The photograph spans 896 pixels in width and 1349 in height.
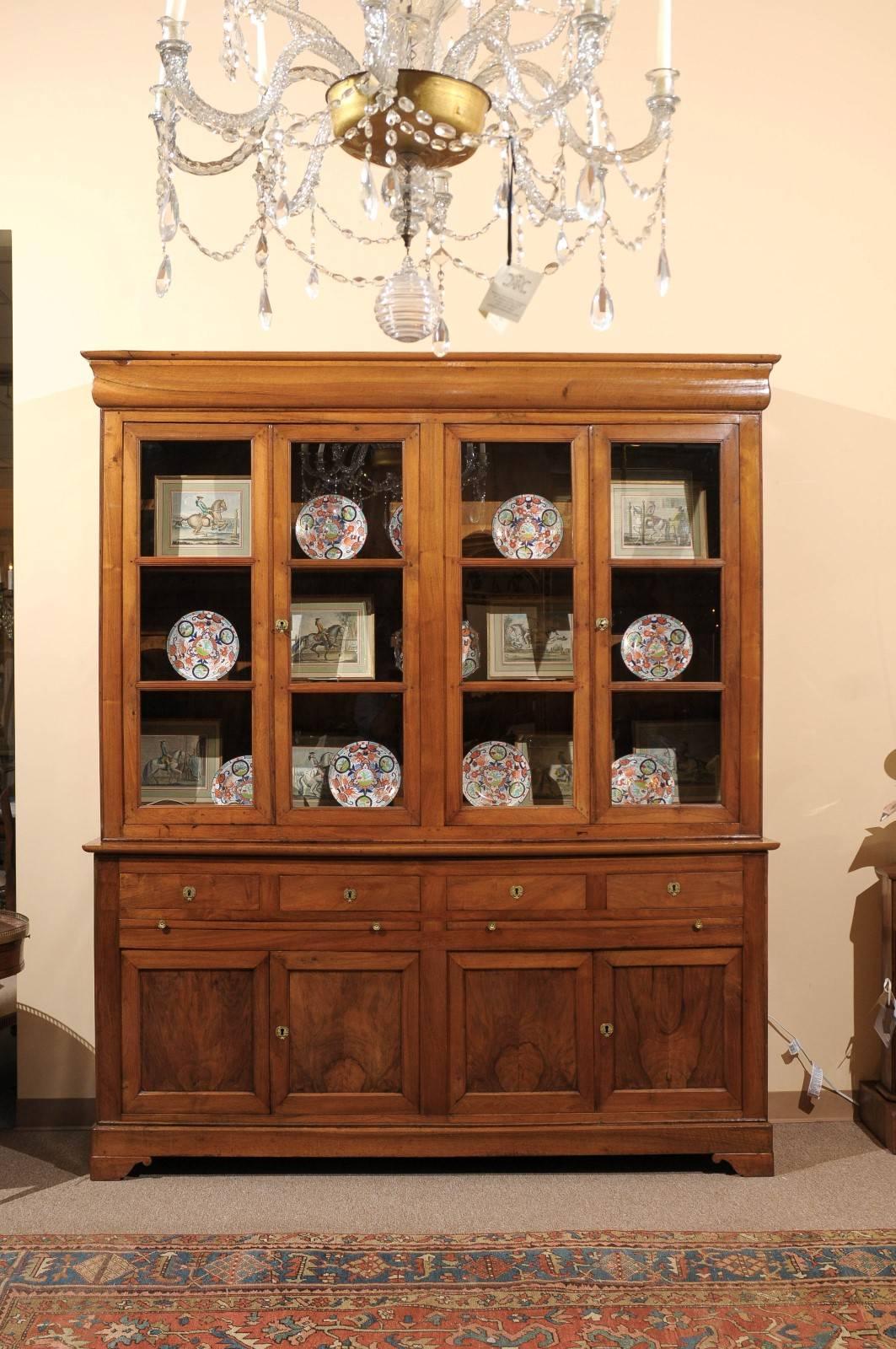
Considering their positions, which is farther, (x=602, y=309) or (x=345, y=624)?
(x=345, y=624)

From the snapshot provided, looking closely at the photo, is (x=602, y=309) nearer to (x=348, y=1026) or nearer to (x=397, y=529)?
(x=397, y=529)

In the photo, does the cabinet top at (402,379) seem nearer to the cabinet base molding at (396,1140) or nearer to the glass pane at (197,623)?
the glass pane at (197,623)

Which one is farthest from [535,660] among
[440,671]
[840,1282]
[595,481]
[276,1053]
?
[840,1282]

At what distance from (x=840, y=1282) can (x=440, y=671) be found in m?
1.64

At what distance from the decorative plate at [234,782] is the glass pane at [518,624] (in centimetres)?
63

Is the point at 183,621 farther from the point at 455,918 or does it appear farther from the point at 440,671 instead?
the point at 455,918

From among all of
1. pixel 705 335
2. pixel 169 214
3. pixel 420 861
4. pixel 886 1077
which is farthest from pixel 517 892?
pixel 169 214

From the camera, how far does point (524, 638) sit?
2900mm

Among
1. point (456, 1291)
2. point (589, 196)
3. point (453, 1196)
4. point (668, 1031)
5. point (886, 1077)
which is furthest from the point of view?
point (886, 1077)

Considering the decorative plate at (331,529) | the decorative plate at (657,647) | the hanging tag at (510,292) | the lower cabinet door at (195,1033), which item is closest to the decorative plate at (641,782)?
the decorative plate at (657,647)

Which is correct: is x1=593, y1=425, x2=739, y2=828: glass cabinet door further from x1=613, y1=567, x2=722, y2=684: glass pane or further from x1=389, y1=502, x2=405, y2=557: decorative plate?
x1=389, y1=502, x2=405, y2=557: decorative plate

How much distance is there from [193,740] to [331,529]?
0.66m

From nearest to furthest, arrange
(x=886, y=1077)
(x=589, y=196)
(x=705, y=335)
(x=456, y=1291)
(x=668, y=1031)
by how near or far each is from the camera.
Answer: (x=589, y=196), (x=456, y=1291), (x=668, y=1031), (x=886, y=1077), (x=705, y=335)

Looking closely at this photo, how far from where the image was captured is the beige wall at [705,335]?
3.25 meters
